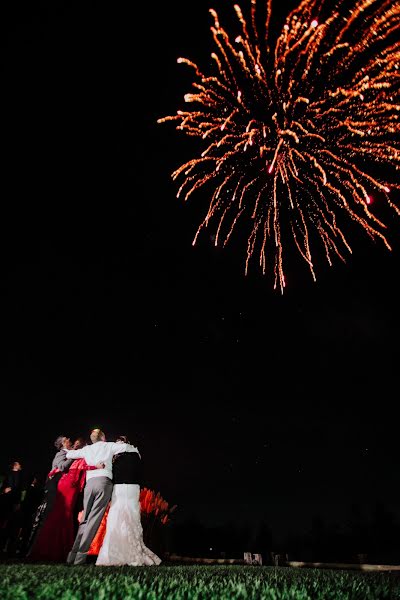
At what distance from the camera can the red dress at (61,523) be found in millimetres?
8344

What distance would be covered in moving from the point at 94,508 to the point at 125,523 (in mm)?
547

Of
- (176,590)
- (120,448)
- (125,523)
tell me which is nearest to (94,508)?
(125,523)

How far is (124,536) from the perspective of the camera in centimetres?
771

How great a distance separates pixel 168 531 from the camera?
11.6 meters

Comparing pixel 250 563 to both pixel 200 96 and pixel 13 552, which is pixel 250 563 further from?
pixel 200 96

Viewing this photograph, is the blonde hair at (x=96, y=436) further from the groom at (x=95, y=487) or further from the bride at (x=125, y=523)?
the bride at (x=125, y=523)

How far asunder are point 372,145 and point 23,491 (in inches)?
376

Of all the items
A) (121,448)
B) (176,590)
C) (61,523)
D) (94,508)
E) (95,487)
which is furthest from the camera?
(61,523)

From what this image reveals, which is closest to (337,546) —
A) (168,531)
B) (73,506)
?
(168,531)

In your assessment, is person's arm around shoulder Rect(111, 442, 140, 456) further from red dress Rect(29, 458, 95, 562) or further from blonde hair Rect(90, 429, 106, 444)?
red dress Rect(29, 458, 95, 562)

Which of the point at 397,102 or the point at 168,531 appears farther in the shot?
the point at 168,531

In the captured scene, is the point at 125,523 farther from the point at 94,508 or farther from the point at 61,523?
the point at 61,523

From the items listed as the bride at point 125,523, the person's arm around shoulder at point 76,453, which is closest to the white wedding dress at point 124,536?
the bride at point 125,523

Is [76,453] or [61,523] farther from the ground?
[76,453]
